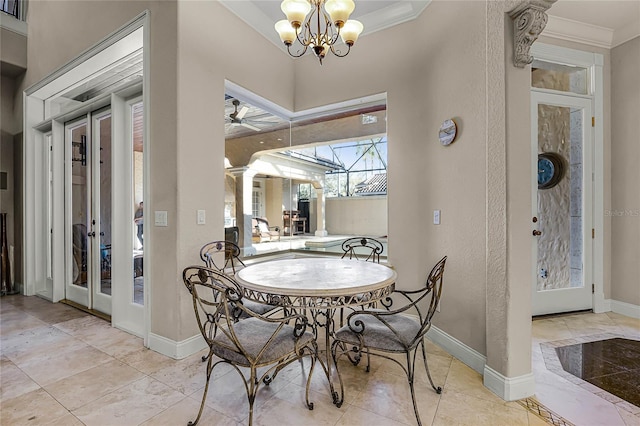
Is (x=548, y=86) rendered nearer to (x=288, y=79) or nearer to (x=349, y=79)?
(x=349, y=79)

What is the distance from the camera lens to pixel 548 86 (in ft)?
11.5

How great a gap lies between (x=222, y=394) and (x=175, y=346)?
28.9 inches

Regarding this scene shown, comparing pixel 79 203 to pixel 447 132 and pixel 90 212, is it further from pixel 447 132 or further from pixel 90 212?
pixel 447 132

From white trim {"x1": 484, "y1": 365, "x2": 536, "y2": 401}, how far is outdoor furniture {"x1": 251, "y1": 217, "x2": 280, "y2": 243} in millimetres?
2998

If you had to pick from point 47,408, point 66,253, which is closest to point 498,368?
point 47,408

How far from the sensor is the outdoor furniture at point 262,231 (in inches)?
161

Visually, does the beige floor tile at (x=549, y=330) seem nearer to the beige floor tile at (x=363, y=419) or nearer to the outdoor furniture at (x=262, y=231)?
the beige floor tile at (x=363, y=419)

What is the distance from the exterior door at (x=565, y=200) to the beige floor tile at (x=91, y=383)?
13.5ft

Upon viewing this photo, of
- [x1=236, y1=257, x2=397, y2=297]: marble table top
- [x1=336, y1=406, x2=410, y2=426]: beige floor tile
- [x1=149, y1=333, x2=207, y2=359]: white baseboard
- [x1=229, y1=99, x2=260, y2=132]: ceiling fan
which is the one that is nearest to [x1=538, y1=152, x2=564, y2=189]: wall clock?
[x1=236, y1=257, x2=397, y2=297]: marble table top

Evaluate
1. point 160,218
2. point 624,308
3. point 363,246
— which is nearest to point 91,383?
point 160,218

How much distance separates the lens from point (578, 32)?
11.0 ft

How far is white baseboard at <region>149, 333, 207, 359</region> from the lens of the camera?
2.45m

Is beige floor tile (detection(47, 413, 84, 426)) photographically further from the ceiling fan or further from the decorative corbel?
the decorative corbel

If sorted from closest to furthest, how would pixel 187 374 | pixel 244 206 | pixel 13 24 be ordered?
pixel 187 374
pixel 244 206
pixel 13 24
